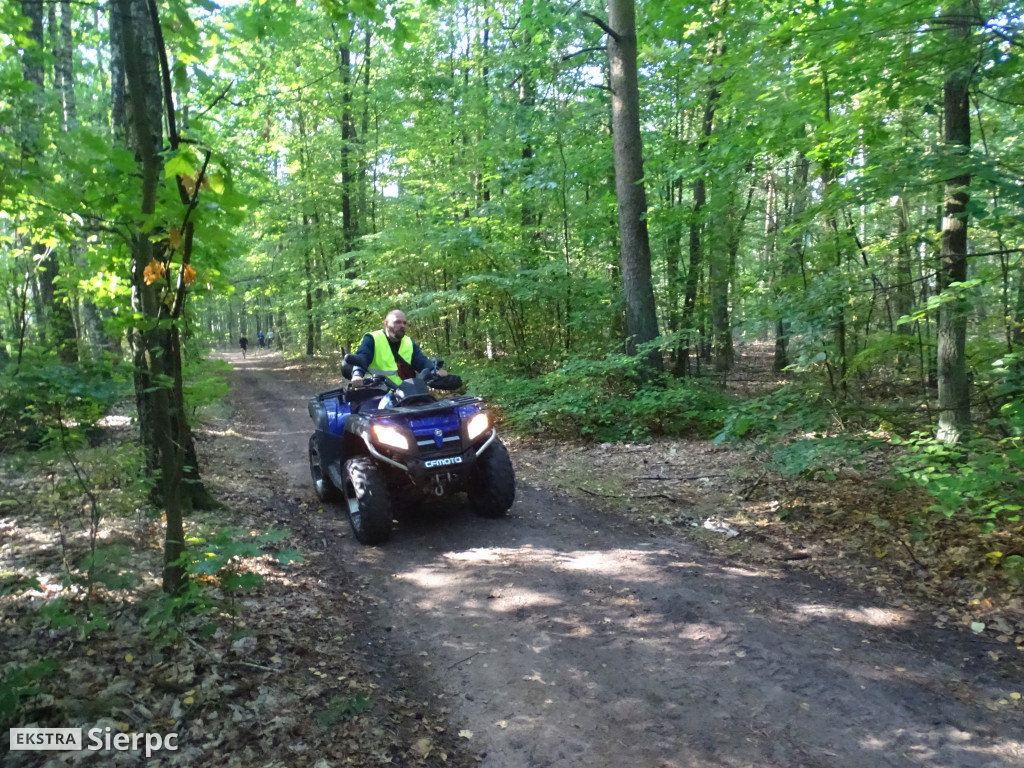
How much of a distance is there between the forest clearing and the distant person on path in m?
0.03

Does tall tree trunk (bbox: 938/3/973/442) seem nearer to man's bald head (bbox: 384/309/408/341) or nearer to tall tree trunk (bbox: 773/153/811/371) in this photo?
tall tree trunk (bbox: 773/153/811/371)

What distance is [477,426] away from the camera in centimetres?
545

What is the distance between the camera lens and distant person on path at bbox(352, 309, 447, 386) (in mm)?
6121

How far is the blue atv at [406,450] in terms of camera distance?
516 cm

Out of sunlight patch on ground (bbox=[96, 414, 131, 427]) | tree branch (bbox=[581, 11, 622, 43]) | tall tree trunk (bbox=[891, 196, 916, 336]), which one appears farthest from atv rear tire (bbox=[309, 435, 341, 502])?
tree branch (bbox=[581, 11, 622, 43])

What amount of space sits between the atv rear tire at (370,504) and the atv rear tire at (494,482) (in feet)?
2.96

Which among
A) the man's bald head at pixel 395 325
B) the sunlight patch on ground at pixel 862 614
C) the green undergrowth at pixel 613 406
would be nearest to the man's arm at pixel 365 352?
the man's bald head at pixel 395 325

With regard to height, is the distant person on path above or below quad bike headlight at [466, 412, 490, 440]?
above

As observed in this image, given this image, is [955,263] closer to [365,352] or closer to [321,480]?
[365,352]

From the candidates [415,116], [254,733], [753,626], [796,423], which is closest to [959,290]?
[796,423]

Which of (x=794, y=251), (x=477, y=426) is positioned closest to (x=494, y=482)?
(x=477, y=426)

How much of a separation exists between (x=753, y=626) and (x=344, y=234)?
20.4 metres

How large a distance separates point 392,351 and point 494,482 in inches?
67.7

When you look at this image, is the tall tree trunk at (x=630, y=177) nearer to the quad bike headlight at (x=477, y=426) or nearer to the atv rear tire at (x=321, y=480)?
the quad bike headlight at (x=477, y=426)
